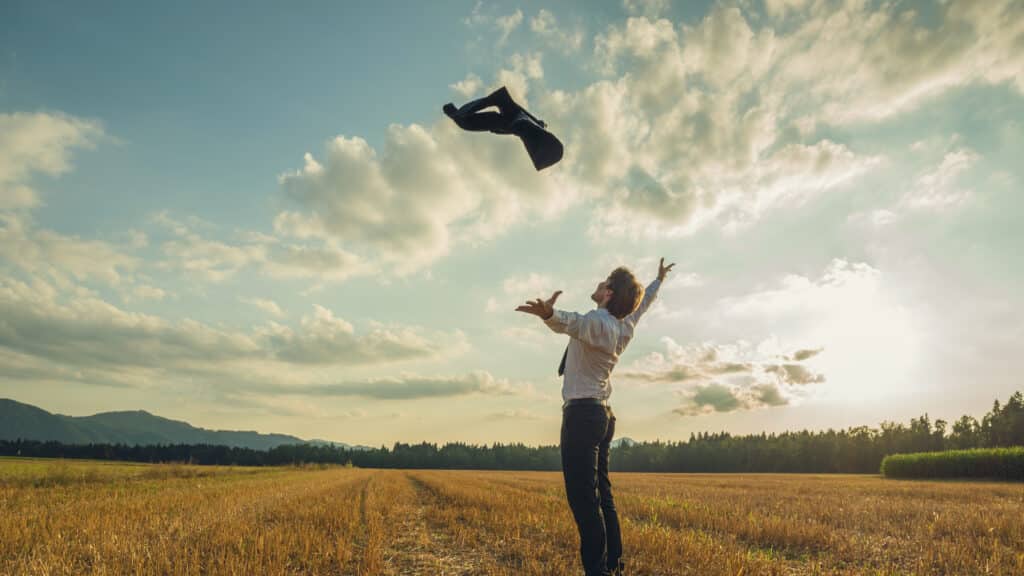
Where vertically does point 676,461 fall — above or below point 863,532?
below

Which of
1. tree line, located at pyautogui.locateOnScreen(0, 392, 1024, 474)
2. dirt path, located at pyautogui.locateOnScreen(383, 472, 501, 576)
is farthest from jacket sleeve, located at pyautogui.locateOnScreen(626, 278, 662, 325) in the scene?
tree line, located at pyautogui.locateOnScreen(0, 392, 1024, 474)

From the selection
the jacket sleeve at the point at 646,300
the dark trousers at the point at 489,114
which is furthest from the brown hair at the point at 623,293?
the dark trousers at the point at 489,114

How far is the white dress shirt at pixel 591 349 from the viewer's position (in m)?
4.42

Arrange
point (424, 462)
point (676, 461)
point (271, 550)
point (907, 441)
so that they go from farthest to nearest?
1. point (424, 462)
2. point (676, 461)
3. point (907, 441)
4. point (271, 550)

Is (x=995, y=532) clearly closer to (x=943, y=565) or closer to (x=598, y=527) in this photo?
(x=943, y=565)

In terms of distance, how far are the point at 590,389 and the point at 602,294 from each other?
0.86 m

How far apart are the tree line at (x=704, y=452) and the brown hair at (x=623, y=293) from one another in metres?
89.5

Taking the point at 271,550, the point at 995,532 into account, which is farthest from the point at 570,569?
the point at 995,532

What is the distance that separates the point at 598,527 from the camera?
15.0 feet

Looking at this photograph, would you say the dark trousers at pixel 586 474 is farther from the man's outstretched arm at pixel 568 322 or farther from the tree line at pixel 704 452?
the tree line at pixel 704 452

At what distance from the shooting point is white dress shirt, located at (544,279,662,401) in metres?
4.42

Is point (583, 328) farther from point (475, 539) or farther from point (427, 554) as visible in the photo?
point (475, 539)

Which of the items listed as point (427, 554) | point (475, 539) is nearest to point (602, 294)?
point (427, 554)

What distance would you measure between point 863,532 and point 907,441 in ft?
354
